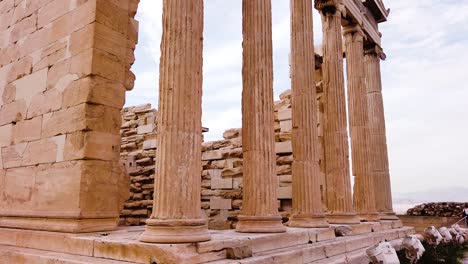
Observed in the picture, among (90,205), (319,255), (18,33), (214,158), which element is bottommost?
(319,255)

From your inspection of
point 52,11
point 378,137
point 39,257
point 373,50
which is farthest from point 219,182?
point 373,50

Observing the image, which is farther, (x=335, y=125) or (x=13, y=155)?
(x=335, y=125)

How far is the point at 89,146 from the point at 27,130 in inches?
98.1

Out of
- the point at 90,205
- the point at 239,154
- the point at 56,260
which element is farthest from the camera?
the point at 239,154

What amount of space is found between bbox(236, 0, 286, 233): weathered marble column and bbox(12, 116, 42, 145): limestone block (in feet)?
15.0

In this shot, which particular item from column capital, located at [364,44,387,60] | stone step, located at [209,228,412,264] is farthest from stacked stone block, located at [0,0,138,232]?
column capital, located at [364,44,387,60]

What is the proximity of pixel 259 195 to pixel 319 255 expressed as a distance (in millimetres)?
1858

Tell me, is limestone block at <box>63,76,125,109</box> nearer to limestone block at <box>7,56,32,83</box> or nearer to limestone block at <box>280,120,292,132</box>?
limestone block at <box>7,56,32,83</box>

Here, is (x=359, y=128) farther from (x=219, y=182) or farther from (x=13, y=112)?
(x=13, y=112)

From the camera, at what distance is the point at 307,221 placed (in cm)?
1037

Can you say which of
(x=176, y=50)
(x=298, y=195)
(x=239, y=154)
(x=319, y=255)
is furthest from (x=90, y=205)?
(x=239, y=154)

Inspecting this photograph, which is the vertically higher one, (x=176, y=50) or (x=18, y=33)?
(x=18, y=33)

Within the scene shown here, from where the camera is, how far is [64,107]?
8156 millimetres

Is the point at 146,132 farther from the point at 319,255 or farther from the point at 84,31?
the point at 319,255
